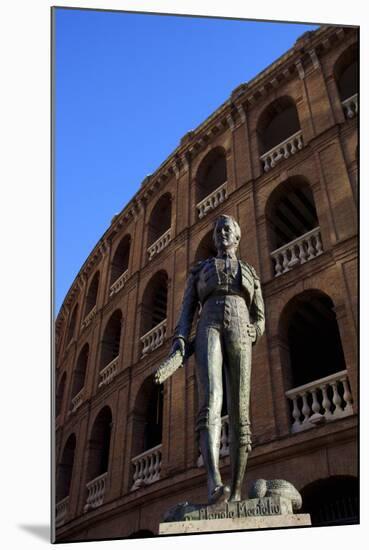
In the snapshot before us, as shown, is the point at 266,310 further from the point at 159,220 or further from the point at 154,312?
the point at 159,220

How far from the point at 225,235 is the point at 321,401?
545 centimetres

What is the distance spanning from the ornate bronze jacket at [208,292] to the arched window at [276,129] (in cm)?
806

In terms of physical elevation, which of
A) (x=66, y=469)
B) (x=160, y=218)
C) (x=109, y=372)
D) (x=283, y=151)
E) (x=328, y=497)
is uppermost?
(x=160, y=218)

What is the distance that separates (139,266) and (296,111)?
19.5 feet

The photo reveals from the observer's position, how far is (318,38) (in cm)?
1186

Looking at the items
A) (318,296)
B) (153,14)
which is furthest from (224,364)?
(318,296)

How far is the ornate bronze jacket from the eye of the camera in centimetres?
434

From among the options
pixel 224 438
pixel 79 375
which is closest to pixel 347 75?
pixel 224 438

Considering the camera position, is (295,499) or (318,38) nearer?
(295,499)

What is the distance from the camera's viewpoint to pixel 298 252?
10781mm

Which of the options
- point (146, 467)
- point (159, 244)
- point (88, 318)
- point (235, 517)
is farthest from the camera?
point (88, 318)

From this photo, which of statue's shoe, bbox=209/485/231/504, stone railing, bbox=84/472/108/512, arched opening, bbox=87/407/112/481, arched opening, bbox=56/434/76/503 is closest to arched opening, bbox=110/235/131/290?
arched opening, bbox=87/407/112/481

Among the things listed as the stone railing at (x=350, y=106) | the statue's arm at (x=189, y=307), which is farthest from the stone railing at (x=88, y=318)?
the statue's arm at (x=189, y=307)
